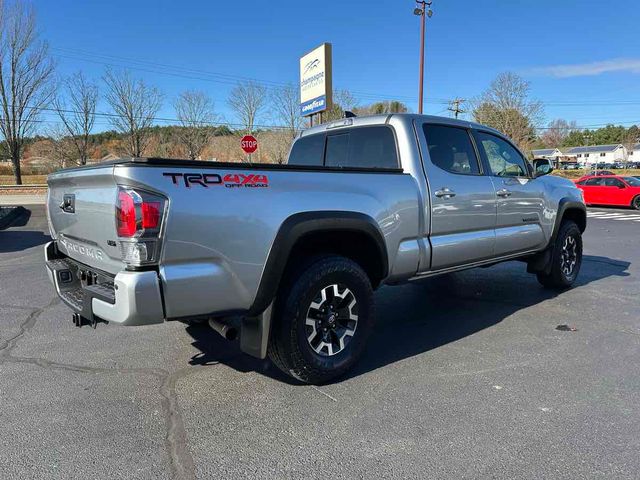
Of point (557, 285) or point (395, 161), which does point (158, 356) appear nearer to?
point (395, 161)

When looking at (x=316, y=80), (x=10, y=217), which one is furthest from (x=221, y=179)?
(x=316, y=80)

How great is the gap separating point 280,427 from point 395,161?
2.41 meters

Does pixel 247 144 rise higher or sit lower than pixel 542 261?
higher

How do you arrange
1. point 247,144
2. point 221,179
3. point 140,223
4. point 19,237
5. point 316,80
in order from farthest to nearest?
point 316,80 < point 247,144 < point 19,237 < point 221,179 < point 140,223

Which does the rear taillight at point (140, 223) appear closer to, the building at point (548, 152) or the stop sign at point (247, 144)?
the stop sign at point (247, 144)

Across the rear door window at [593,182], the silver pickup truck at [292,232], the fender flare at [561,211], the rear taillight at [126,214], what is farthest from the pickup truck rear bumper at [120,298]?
the rear door window at [593,182]

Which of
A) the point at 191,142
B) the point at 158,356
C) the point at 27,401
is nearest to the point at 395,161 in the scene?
the point at 158,356

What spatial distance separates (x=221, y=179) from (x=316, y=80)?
59.7 ft

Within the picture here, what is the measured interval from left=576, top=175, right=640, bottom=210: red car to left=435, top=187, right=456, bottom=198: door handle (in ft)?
60.8

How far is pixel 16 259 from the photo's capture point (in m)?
8.63

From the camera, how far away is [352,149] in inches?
182

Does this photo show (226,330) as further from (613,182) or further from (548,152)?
(548,152)

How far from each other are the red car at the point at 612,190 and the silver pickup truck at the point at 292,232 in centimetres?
1826

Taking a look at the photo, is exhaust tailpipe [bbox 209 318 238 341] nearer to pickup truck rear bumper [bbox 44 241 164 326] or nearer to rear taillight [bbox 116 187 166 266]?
pickup truck rear bumper [bbox 44 241 164 326]
